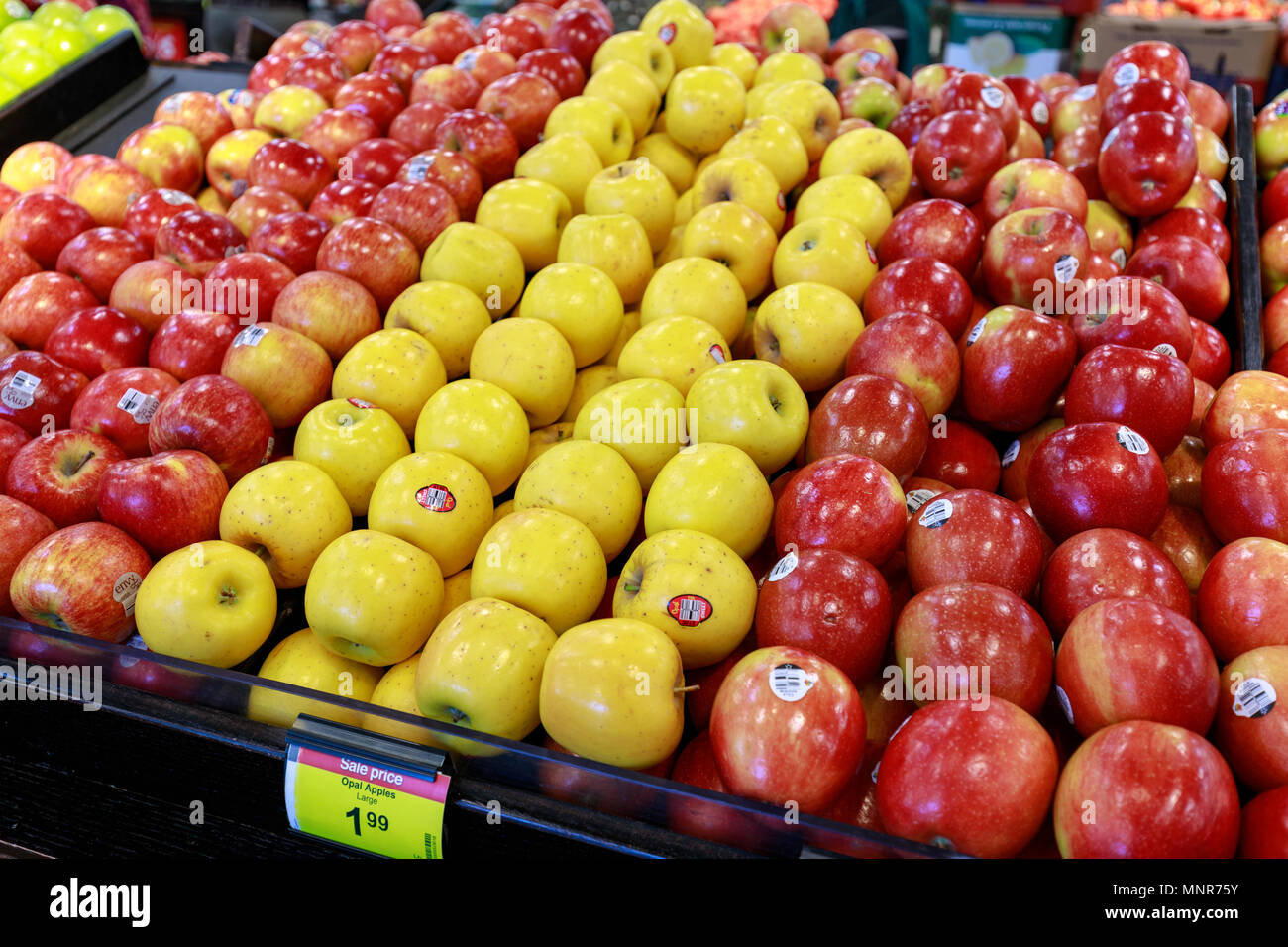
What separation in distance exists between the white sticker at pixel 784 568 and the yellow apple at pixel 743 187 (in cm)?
115

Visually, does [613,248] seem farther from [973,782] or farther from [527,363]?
[973,782]

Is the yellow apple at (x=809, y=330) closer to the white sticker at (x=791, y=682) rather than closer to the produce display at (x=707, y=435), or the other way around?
the produce display at (x=707, y=435)

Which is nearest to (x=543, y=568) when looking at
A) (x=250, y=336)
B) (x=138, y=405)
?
(x=250, y=336)

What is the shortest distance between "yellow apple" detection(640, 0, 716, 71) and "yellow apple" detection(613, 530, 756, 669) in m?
1.98

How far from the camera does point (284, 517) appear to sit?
1575mm

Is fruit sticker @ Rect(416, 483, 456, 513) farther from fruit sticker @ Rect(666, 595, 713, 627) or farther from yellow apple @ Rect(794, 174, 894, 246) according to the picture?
yellow apple @ Rect(794, 174, 894, 246)

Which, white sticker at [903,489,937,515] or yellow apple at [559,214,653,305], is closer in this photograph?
white sticker at [903,489,937,515]

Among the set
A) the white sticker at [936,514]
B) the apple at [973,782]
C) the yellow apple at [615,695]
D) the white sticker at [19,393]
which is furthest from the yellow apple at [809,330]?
the white sticker at [19,393]

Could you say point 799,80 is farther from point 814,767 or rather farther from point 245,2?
point 245,2

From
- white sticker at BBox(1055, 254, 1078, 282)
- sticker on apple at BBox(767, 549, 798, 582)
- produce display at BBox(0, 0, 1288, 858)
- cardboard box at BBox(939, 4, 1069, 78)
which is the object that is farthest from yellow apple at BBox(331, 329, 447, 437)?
cardboard box at BBox(939, 4, 1069, 78)

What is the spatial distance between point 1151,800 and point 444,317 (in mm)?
1547

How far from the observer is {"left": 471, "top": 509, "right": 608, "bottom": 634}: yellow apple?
146 cm

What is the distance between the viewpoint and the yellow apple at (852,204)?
2260 millimetres

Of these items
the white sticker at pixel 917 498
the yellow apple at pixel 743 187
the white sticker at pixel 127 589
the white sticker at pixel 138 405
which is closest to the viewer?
the white sticker at pixel 127 589
